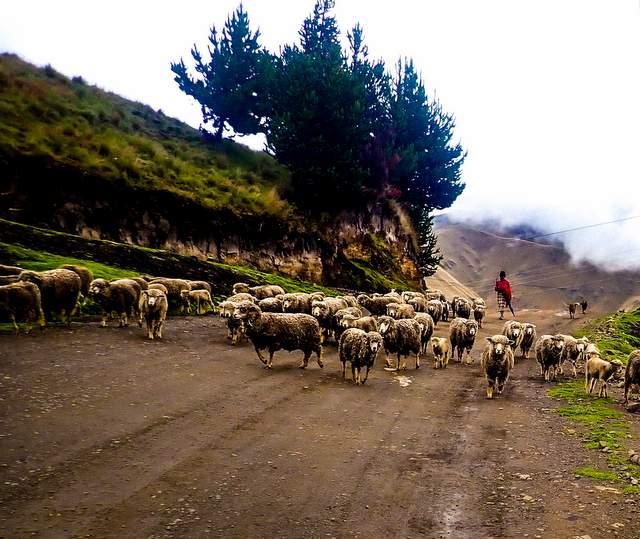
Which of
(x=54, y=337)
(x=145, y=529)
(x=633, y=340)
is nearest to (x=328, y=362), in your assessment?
(x=54, y=337)

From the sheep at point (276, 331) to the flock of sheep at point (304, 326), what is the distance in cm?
3

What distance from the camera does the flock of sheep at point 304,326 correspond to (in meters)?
14.0

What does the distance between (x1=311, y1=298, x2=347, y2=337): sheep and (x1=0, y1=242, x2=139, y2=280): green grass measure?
794 centimetres

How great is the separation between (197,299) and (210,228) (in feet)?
44.5

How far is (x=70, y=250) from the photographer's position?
2345 centimetres

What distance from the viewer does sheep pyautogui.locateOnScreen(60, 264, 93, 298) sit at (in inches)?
720

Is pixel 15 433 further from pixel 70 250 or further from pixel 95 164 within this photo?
pixel 95 164

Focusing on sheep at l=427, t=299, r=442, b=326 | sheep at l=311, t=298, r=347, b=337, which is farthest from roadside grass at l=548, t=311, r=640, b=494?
sheep at l=427, t=299, r=442, b=326

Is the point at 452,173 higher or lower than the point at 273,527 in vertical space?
higher

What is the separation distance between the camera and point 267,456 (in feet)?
27.5

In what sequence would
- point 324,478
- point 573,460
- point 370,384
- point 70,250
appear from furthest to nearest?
point 70,250
point 370,384
point 573,460
point 324,478

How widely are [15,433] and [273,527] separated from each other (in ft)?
14.9

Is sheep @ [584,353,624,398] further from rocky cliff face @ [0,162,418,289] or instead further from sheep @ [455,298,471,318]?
rocky cliff face @ [0,162,418,289]

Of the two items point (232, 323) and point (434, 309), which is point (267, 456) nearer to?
point (232, 323)
